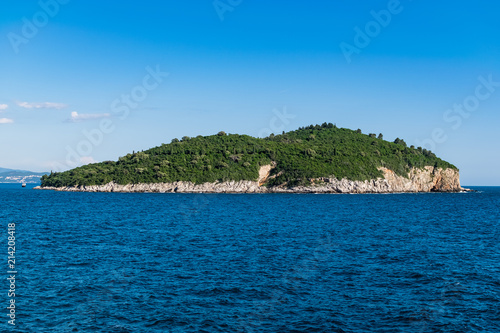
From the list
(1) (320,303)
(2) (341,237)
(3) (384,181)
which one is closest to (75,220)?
(2) (341,237)

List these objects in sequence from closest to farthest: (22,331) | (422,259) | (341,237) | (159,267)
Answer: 1. (22,331)
2. (159,267)
3. (422,259)
4. (341,237)

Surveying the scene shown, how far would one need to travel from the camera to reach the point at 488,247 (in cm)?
4519

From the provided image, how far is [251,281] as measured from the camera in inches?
1162

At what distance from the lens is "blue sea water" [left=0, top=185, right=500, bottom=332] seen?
22.1 m

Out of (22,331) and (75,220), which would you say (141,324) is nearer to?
(22,331)

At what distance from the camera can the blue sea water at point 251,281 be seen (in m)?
22.1

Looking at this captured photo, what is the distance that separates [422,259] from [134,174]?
558ft

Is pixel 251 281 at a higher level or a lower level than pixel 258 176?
lower

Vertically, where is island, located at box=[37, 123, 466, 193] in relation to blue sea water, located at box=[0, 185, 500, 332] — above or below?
above

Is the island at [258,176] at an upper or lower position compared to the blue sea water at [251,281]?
upper

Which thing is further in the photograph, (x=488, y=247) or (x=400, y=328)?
(x=488, y=247)

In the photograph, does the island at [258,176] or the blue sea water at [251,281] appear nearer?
the blue sea water at [251,281]

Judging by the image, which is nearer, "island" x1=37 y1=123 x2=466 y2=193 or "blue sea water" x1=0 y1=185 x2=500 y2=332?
"blue sea water" x1=0 y1=185 x2=500 y2=332

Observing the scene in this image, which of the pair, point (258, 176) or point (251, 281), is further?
point (258, 176)
